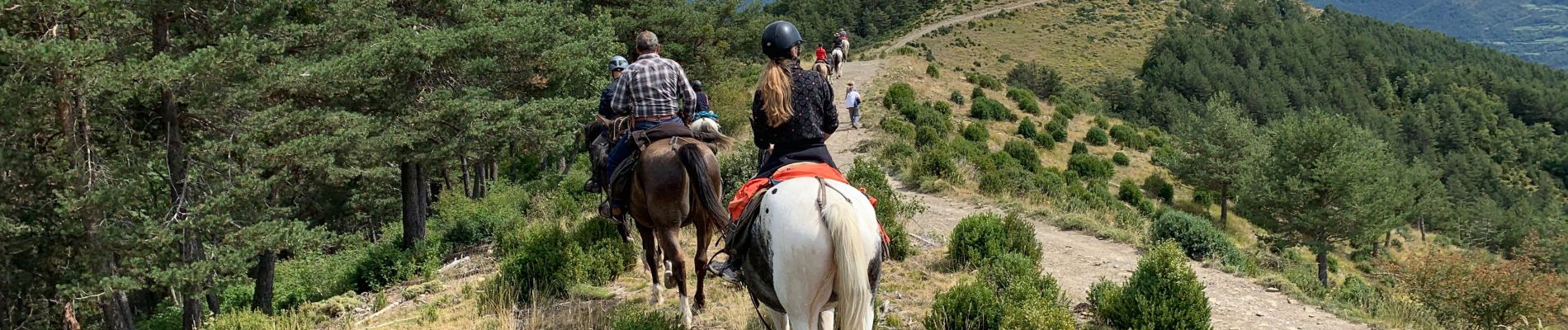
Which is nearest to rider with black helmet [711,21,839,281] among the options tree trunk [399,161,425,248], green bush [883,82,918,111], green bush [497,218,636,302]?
green bush [497,218,636,302]

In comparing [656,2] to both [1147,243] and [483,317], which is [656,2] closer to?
[1147,243]

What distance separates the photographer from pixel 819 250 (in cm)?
381

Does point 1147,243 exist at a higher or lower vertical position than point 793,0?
lower

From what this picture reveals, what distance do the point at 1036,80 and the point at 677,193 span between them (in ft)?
201

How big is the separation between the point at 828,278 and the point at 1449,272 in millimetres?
18837

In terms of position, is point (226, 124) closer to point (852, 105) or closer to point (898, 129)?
point (852, 105)

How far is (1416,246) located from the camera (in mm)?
57125

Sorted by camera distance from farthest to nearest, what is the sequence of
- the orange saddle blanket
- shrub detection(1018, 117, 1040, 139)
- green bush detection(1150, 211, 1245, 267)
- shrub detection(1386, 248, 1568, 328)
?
shrub detection(1018, 117, 1040, 139) → shrub detection(1386, 248, 1568, 328) → green bush detection(1150, 211, 1245, 267) → the orange saddle blanket

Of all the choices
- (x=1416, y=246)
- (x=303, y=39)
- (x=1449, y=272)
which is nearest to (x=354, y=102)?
(x=303, y=39)

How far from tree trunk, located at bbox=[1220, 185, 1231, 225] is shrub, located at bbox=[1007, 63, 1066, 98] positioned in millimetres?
20990

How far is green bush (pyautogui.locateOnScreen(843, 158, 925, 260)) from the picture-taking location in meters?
9.21

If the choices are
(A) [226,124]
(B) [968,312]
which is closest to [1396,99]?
(B) [968,312]

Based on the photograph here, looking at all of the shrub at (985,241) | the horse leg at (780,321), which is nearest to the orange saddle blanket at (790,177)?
the horse leg at (780,321)

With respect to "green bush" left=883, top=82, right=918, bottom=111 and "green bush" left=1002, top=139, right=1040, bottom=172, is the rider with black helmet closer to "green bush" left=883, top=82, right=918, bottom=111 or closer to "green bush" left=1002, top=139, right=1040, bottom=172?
"green bush" left=1002, top=139, right=1040, bottom=172
